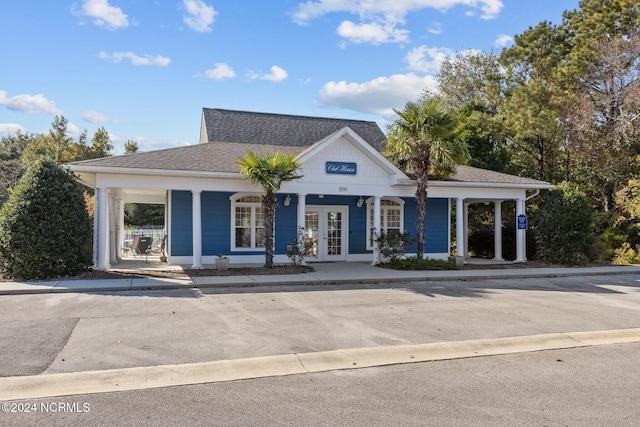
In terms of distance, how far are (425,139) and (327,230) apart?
5.29m

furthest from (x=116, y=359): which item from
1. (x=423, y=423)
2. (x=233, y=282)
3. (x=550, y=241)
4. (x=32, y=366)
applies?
(x=550, y=241)

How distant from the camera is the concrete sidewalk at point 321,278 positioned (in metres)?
10.6

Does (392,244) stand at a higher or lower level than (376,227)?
lower

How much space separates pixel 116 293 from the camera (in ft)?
33.5

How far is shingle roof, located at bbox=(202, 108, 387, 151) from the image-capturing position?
1973 centimetres

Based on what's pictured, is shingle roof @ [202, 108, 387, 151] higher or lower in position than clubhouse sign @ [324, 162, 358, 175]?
higher

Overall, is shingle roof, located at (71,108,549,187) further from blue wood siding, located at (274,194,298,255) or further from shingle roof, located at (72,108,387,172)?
blue wood siding, located at (274,194,298,255)

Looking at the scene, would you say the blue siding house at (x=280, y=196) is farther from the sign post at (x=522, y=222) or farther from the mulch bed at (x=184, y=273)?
the mulch bed at (x=184, y=273)

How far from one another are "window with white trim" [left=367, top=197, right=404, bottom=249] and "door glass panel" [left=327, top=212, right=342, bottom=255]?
1.18 meters

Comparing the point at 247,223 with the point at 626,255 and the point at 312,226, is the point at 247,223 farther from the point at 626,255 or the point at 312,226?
the point at 626,255

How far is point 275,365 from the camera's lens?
5.53 meters

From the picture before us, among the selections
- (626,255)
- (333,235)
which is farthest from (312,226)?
(626,255)

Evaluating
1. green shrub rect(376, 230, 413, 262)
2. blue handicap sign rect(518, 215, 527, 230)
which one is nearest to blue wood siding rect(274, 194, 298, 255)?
green shrub rect(376, 230, 413, 262)

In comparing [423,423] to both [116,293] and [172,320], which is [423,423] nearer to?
[172,320]
